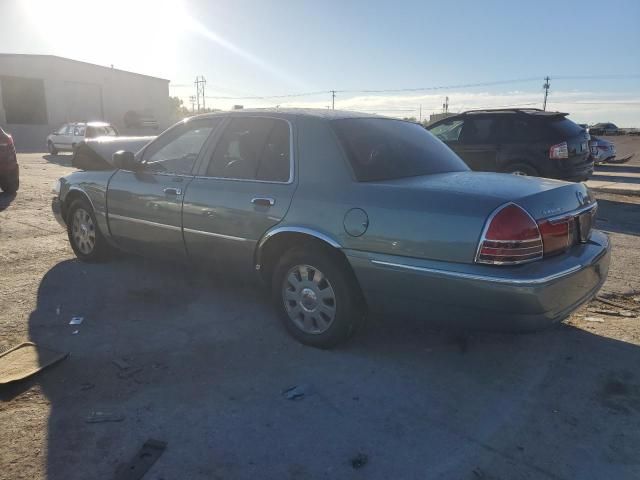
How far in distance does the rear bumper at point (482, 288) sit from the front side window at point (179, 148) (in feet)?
6.26

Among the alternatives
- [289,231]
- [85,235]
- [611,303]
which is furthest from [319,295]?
[85,235]

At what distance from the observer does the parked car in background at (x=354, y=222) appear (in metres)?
2.96

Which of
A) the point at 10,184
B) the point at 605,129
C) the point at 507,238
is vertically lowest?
the point at 10,184

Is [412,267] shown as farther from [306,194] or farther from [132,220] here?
[132,220]

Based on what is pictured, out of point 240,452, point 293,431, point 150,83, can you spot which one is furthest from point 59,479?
point 150,83

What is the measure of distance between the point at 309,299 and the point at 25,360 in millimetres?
1933

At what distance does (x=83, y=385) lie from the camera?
3205 mm

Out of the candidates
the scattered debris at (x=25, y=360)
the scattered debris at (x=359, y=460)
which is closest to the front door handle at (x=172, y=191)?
the scattered debris at (x=25, y=360)

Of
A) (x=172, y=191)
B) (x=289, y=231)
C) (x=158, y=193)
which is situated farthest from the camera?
(x=158, y=193)

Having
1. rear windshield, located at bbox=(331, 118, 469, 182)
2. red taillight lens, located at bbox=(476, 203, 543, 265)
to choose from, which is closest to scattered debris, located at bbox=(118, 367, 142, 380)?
rear windshield, located at bbox=(331, 118, 469, 182)

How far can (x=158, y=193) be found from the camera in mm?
4594

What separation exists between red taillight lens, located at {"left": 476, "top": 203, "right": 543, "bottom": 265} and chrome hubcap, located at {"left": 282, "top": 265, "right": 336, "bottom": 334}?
1.11m

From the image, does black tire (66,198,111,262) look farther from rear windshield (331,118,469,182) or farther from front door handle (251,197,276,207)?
rear windshield (331,118,469,182)

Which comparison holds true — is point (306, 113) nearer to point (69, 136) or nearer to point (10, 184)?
point (10, 184)
